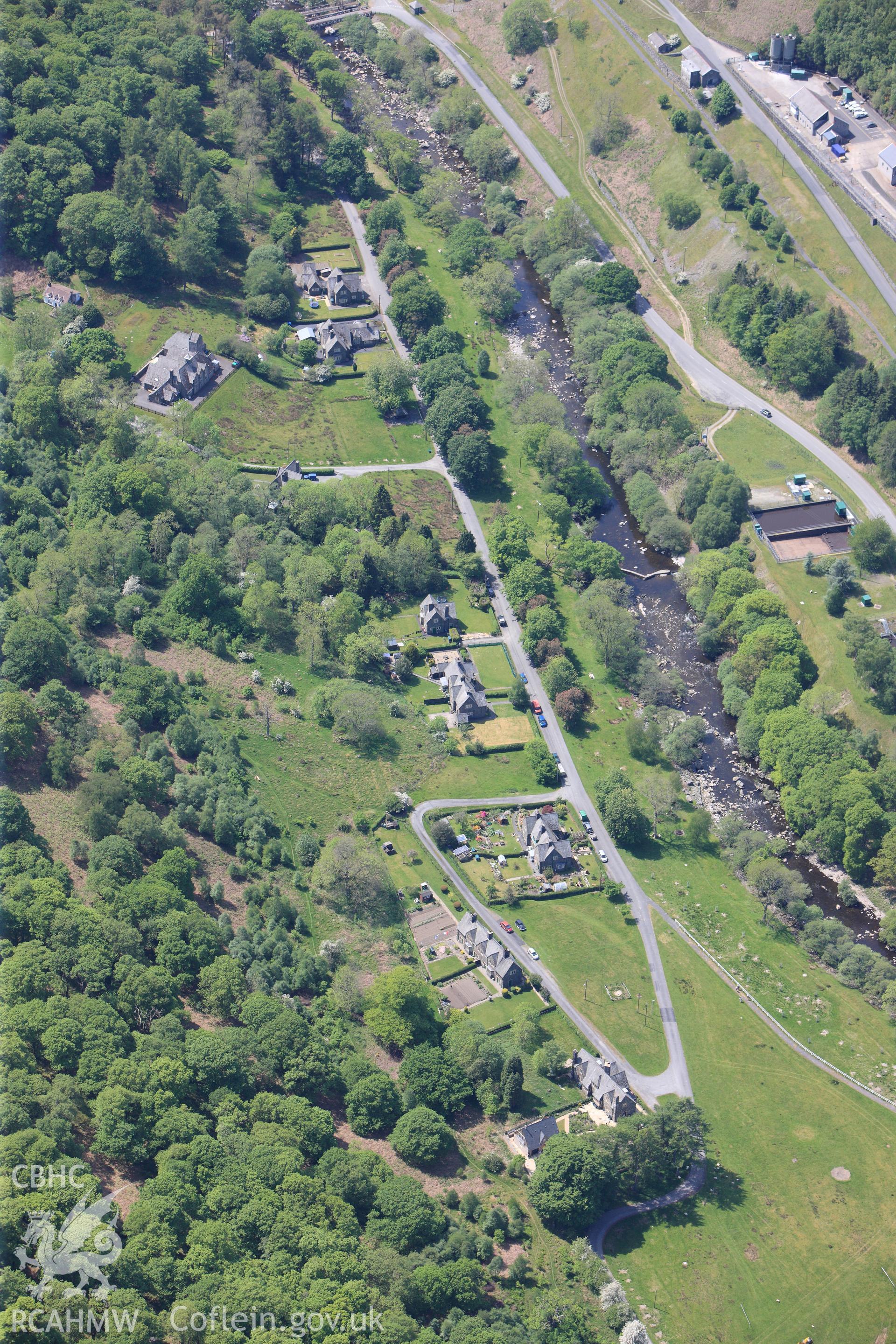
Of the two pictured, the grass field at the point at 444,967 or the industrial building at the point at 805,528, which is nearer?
the grass field at the point at 444,967

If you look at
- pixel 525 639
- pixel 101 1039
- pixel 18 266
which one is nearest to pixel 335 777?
pixel 525 639

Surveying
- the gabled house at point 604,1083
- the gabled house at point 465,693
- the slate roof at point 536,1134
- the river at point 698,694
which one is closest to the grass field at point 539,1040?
the gabled house at point 604,1083

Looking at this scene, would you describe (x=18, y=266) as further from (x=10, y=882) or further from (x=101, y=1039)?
(x=101, y=1039)

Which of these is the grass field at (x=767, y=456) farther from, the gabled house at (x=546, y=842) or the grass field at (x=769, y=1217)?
the grass field at (x=769, y=1217)

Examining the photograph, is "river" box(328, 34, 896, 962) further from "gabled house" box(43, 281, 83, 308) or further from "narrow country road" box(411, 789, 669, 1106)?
"gabled house" box(43, 281, 83, 308)

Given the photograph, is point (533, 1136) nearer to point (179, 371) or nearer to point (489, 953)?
point (489, 953)

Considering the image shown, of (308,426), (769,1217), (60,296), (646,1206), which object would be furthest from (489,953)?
(60,296)
